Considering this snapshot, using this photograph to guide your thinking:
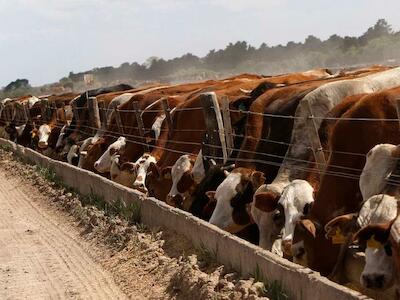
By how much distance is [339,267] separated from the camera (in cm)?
684

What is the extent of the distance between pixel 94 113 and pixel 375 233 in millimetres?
13975

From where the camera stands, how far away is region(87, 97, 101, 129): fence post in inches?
739

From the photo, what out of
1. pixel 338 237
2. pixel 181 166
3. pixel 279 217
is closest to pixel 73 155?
pixel 181 166

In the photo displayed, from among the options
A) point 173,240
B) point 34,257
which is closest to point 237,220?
point 173,240

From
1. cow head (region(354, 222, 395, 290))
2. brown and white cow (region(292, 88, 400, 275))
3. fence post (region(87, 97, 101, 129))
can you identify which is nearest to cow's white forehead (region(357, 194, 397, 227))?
cow head (region(354, 222, 395, 290))

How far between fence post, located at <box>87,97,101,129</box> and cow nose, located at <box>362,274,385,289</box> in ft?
44.8

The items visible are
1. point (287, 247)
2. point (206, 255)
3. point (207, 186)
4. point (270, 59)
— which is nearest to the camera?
point (287, 247)

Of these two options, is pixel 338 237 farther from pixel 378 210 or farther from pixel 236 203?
pixel 236 203

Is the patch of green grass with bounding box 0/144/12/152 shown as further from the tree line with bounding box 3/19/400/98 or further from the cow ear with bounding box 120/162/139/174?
the tree line with bounding box 3/19/400/98

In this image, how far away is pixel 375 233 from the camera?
546 cm

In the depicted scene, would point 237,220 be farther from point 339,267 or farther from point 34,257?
point 34,257

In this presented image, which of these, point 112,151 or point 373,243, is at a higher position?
point 373,243

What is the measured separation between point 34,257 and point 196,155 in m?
3.06

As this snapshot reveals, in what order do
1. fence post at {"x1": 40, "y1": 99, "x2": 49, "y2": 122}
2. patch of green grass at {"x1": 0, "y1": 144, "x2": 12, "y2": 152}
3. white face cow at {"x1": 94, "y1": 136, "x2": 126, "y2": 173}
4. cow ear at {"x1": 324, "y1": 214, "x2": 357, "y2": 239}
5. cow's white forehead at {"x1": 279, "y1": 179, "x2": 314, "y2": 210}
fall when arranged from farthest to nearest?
fence post at {"x1": 40, "y1": 99, "x2": 49, "y2": 122} < patch of green grass at {"x1": 0, "y1": 144, "x2": 12, "y2": 152} < white face cow at {"x1": 94, "y1": 136, "x2": 126, "y2": 173} < cow's white forehead at {"x1": 279, "y1": 179, "x2": 314, "y2": 210} < cow ear at {"x1": 324, "y1": 214, "x2": 357, "y2": 239}
